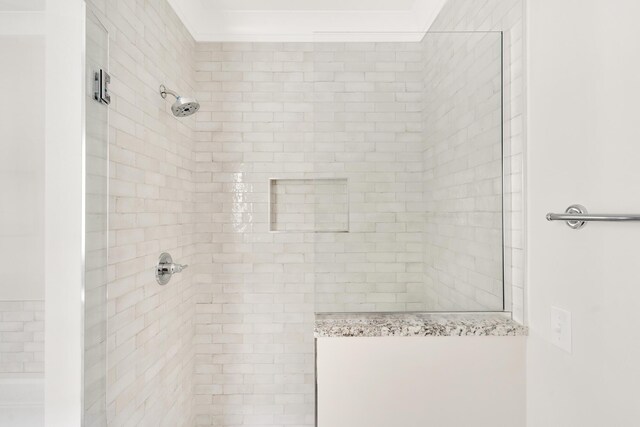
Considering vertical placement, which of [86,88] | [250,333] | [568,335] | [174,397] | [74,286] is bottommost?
[174,397]

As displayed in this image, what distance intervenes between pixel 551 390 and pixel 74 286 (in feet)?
5.00

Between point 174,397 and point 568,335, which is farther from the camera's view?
point 174,397

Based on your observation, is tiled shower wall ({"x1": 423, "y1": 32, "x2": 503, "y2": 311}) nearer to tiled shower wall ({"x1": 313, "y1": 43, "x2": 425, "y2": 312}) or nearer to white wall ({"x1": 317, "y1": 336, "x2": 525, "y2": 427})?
tiled shower wall ({"x1": 313, "y1": 43, "x2": 425, "y2": 312})

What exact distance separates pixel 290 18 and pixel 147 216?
1634mm

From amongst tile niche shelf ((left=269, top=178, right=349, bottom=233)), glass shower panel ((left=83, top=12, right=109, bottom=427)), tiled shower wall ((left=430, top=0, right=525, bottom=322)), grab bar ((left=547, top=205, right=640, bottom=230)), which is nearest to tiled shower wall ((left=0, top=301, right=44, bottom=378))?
glass shower panel ((left=83, top=12, right=109, bottom=427))

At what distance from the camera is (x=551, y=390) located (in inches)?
49.8

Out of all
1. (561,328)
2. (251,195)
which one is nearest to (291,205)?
(251,195)

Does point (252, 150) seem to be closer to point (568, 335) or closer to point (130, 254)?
point (130, 254)

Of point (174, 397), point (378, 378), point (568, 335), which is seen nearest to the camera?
point (568, 335)

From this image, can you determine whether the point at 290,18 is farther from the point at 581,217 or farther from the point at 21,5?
the point at 581,217

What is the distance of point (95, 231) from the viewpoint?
116 centimetres

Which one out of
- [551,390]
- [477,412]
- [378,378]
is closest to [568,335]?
[551,390]

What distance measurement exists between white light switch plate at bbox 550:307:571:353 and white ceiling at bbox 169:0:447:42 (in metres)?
1.92

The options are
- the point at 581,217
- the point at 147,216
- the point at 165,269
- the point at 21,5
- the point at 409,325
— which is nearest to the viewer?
the point at 21,5
